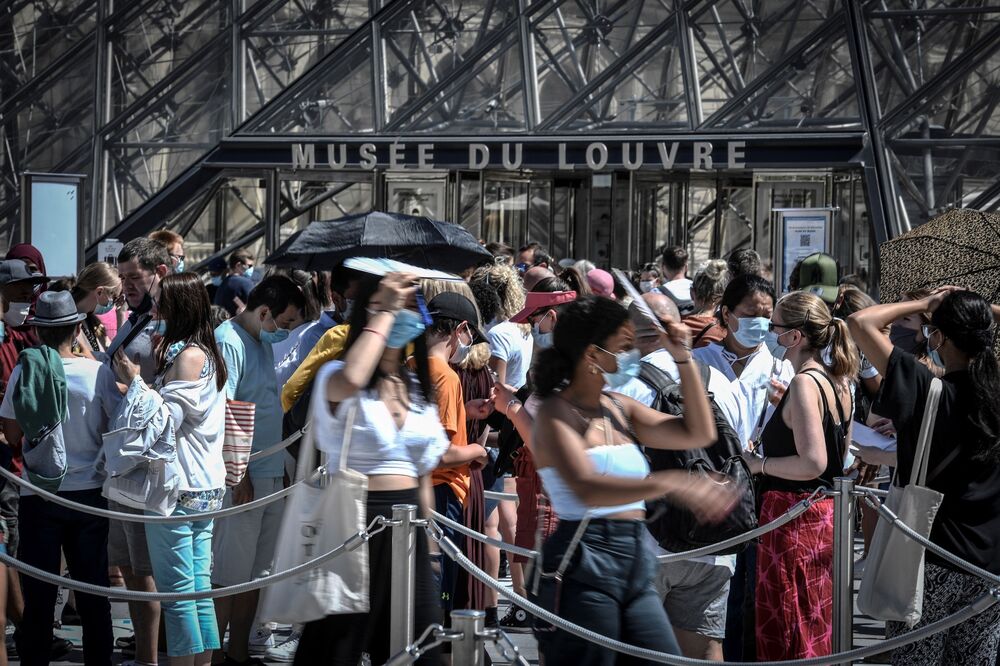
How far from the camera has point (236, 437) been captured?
19.9 feet

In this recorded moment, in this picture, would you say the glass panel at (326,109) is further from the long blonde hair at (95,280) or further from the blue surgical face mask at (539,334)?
the long blonde hair at (95,280)

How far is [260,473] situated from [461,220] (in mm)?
13232

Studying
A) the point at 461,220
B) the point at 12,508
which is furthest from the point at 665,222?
the point at 12,508

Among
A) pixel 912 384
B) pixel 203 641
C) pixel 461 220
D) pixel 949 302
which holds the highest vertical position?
pixel 461 220

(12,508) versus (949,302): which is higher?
(949,302)

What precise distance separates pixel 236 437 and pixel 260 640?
4.05ft

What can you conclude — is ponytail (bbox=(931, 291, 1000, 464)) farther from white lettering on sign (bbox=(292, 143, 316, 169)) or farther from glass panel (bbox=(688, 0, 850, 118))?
white lettering on sign (bbox=(292, 143, 316, 169))

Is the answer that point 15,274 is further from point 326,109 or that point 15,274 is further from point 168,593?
point 326,109

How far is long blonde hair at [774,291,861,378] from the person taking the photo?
18.4 ft

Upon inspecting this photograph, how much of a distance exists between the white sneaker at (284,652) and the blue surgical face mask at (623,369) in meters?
3.06

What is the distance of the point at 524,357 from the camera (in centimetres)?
709

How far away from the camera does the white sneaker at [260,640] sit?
6613 mm

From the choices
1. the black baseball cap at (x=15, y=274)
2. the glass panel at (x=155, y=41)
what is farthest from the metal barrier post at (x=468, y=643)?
the glass panel at (x=155, y=41)

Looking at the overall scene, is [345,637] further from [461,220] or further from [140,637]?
[461,220]
